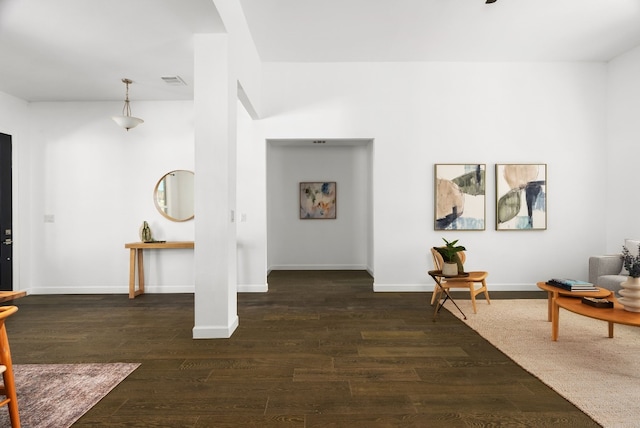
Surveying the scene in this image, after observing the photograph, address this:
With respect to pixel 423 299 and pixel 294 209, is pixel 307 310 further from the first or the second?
pixel 294 209

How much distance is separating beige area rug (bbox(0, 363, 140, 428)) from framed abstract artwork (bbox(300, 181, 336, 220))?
224 inches

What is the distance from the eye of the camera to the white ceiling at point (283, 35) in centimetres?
355

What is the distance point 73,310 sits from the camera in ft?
16.2

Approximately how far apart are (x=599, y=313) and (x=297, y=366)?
→ 8.05 ft

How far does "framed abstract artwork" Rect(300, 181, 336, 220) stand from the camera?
334 inches

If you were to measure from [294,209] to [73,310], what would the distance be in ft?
15.3

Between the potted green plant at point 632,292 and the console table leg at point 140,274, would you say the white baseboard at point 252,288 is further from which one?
the potted green plant at point 632,292

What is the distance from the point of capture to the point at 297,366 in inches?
120

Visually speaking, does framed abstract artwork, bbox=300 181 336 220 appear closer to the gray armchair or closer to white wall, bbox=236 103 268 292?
white wall, bbox=236 103 268 292

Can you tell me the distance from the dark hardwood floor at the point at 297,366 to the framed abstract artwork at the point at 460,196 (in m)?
1.52

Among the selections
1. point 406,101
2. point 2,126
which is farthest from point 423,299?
point 2,126

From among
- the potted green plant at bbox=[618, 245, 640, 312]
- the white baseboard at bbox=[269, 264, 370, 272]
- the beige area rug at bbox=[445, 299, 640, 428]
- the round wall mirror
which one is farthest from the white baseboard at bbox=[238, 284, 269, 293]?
the potted green plant at bbox=[618, 245, 640, 312]

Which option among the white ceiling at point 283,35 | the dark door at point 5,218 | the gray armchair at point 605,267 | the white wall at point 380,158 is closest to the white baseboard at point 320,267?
the white wall at point 380,158

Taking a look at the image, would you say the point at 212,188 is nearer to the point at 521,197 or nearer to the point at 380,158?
the point at 380,158
